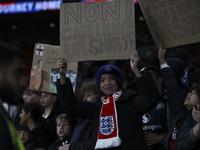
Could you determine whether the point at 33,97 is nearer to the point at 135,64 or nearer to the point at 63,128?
the point at 63,128

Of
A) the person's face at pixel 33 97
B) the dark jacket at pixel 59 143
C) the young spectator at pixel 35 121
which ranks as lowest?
the dark jacket at pixel 59 143

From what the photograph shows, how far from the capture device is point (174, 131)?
10.4 ft

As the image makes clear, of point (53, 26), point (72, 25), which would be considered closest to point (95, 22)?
point (72, 25)

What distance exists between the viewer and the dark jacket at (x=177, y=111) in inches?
116

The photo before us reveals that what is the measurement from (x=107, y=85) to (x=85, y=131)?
2.00 feet

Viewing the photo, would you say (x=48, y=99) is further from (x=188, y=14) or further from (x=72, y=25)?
(x=188, y=14)

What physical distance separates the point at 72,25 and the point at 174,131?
1.46 m

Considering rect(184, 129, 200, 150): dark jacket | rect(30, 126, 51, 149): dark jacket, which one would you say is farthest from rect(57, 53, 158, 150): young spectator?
rect(30, 126, 51, 149): dark jacket

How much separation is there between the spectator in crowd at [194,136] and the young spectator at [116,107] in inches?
16.1

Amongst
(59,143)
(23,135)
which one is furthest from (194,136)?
(23,135)

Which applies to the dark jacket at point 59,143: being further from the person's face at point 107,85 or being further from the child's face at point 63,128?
the person's face at point 107,85

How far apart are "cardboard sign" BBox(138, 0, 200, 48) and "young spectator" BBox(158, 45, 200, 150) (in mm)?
153

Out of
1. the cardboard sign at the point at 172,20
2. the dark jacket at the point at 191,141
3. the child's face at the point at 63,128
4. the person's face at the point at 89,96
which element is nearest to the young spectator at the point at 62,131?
the child's face at the point at 63,128

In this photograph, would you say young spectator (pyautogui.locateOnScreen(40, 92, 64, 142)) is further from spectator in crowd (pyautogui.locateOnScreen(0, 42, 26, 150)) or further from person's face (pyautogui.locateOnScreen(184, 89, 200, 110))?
spectator in crowd (pyautogui.locateOnScreen(0, 42, 26, 150))
